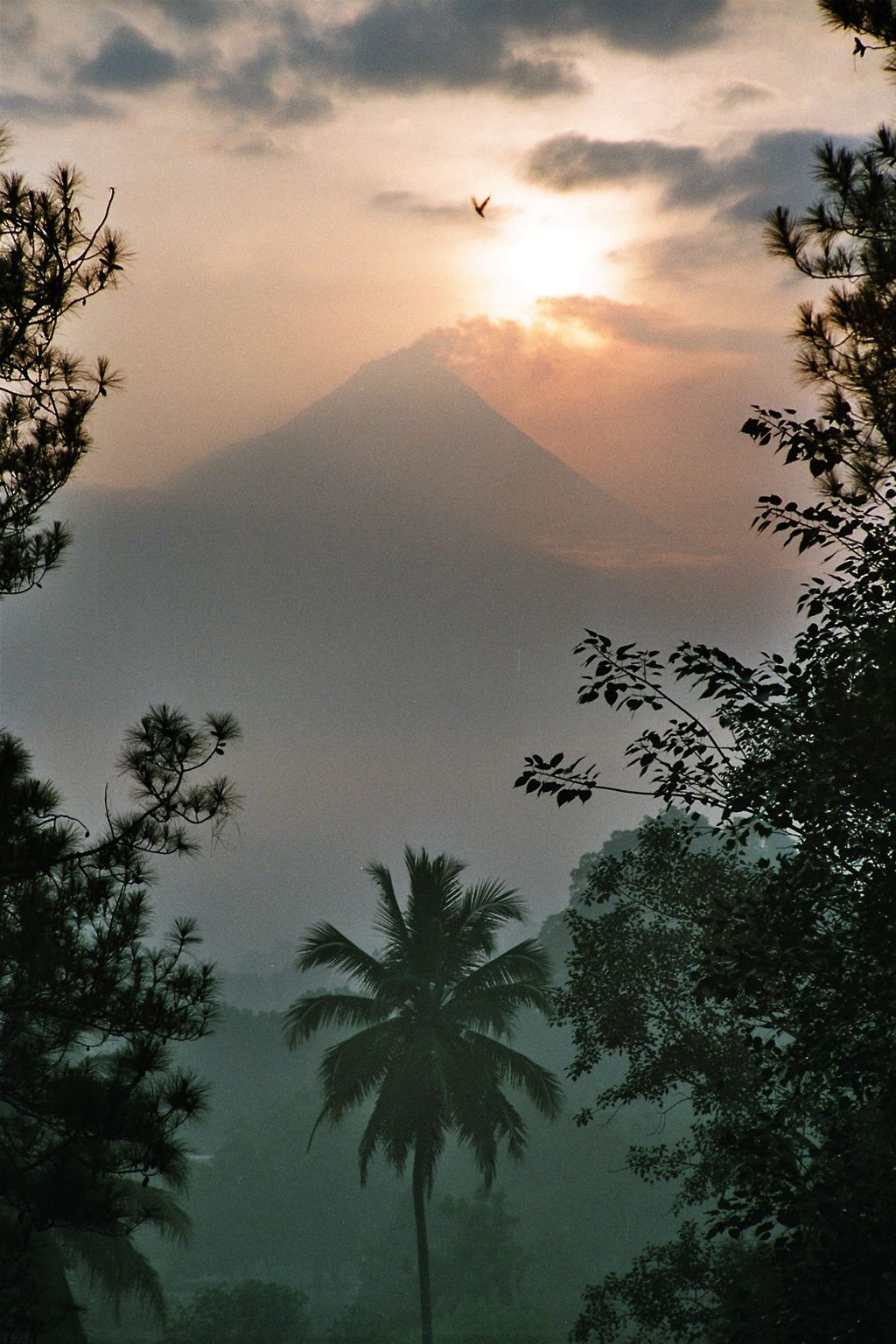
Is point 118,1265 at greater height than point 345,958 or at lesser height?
lesser

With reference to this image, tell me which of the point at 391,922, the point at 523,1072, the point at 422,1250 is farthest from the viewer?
the point at 391,922

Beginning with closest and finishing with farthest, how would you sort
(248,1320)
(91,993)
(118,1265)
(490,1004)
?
(91,993) < (118,1265) < (490,1004) < (248,1320)

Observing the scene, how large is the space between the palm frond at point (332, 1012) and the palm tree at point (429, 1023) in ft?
0.09

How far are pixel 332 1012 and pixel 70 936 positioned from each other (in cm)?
1295

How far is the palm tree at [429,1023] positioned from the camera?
21.9 metres

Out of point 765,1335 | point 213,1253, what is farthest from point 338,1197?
point 765,1335

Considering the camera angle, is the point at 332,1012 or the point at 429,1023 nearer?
the point at 332,1012

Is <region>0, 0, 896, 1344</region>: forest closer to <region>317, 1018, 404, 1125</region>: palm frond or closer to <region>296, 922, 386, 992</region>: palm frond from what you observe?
<region>317, 1018, 404, 1125</region>: palm frond

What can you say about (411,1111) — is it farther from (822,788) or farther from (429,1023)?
(822,788)

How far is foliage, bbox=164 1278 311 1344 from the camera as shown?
2748 centimetres

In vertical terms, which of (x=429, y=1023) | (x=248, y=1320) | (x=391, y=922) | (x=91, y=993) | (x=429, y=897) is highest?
(x=429, y=897)

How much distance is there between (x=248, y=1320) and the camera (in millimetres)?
27859

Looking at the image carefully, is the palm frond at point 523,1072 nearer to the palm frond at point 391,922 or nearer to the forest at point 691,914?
the palm frond at point 391,922

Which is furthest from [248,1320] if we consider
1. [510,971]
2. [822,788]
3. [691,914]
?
[822,788]
